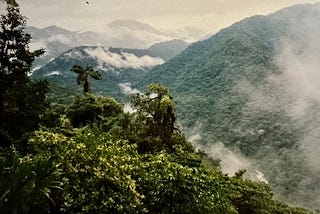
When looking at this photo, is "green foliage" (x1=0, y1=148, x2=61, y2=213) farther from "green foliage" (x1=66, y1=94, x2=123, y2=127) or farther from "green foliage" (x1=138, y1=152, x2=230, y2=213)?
"green foliage" (x1=66, y1=94, x2=123, y2=127)

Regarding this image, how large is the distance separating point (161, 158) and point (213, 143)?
163m

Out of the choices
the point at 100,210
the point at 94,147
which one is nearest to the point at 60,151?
the point at 94,147

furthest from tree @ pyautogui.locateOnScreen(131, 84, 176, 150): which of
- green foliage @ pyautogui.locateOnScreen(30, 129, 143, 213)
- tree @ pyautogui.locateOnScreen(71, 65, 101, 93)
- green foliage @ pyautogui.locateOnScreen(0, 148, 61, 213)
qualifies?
green foliage @ pyautogui.locateOnScreen(0, 148, 61, 213)

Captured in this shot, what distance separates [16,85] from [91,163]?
11865mm

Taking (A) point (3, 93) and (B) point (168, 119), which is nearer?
(A) point (3, 93)

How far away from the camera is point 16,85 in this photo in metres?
33.5

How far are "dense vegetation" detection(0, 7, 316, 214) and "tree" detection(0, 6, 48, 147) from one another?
64 mm

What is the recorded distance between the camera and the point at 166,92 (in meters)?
41.0

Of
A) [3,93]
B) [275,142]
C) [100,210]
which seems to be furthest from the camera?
[275,142]

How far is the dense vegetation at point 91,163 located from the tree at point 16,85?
6cm

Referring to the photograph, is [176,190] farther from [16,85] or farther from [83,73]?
[83,73]

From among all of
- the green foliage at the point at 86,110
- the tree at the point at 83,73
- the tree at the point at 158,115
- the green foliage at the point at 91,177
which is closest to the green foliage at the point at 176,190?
the green foliage at the point at 91,177

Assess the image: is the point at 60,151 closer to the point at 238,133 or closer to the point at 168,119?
the point at 168,119

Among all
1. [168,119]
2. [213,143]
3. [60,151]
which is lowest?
[213,143]
